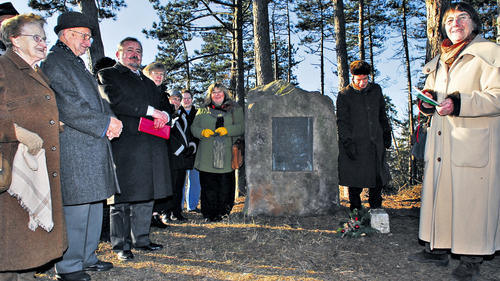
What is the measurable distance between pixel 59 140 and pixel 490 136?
3.30m

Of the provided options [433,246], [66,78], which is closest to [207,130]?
[66,78]

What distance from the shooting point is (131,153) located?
10.9 feet

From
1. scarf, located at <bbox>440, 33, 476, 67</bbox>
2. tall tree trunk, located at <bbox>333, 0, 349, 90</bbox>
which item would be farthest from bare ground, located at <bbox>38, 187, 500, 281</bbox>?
tall tree trunk, located at <bbox>333, 0, 349, 90</bbox>

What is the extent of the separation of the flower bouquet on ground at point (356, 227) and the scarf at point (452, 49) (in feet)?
6.42

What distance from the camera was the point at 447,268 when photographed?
3.11m

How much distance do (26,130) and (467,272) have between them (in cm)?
344

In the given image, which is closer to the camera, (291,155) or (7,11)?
(7,11)

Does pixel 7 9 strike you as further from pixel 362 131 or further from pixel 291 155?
pixel 362 131

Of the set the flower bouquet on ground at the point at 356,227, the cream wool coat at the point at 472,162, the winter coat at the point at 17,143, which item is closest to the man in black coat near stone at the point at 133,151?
the winter coat at the point at 17,143

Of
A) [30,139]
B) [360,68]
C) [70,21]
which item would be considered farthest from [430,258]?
[70,21]

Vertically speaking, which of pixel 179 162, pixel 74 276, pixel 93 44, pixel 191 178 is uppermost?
pixel 93 44

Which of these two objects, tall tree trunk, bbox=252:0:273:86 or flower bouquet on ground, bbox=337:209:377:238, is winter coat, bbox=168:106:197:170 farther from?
tall tree trunk, bbox=252:0:273:86

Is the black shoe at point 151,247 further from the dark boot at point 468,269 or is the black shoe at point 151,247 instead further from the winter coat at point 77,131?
the dark boot at point 468,269

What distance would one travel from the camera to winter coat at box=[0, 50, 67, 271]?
208cm
